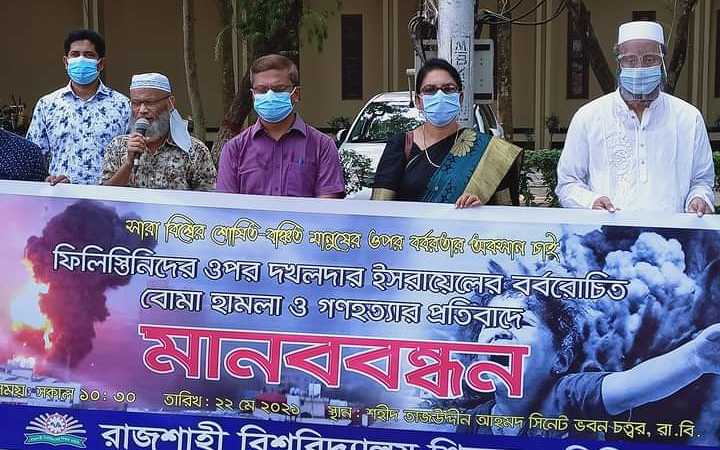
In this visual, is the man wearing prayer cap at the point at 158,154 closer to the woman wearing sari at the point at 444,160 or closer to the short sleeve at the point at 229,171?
the short sleeve at the point at 229,171

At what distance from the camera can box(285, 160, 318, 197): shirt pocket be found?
3867 mm

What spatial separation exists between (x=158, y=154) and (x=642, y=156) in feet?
6.77

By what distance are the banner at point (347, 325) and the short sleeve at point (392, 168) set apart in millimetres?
198

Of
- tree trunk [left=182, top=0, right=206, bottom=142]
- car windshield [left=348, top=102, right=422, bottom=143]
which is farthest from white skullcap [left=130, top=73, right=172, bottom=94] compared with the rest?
tree trunk [left=182, top=0, right=206, bottom=142]

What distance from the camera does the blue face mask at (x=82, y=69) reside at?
4.43m

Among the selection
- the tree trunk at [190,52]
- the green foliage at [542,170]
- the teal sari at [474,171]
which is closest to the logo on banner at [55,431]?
the teal sari at [474,171]

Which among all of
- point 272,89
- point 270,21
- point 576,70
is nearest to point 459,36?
point 272,89

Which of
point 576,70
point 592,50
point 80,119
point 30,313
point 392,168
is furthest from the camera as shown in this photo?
point 576,70

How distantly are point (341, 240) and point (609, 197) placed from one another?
1116mm

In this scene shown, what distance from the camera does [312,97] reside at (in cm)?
1830

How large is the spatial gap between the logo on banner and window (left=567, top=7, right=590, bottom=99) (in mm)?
16149

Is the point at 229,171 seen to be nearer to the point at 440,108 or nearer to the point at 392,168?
the point at 392,168

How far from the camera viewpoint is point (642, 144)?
3.69 meters

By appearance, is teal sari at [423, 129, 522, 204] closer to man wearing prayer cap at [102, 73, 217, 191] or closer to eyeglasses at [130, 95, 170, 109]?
man wearing prayer cap at [102, 73, 217, 191]
